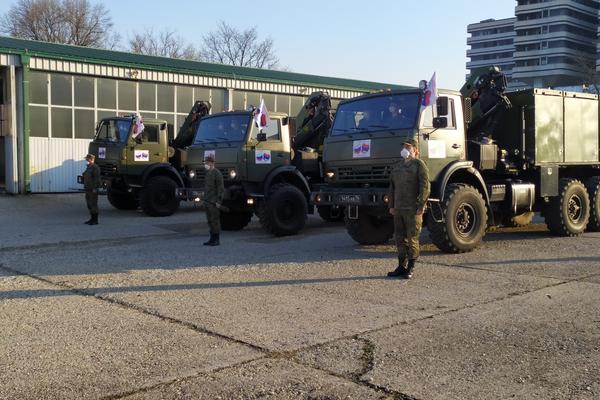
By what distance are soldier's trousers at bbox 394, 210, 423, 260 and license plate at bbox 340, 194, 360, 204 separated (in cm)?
131

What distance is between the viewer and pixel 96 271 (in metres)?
8.30

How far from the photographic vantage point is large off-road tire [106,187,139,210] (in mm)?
17353

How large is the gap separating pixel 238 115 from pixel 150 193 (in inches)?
179

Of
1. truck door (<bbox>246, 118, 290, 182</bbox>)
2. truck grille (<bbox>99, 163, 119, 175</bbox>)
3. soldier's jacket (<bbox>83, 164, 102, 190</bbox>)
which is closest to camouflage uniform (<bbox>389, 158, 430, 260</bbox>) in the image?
truck door (<bbox>246, 118, 290, 182</bbox>)

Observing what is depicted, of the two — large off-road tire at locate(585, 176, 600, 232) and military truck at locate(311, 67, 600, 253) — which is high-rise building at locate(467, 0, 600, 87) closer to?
large off-road tire at locate(585, 176, 600, 232)

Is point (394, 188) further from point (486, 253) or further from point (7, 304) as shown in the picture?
point (7, 304)

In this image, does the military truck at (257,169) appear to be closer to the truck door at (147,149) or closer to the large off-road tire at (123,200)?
the truck door at (147,149)

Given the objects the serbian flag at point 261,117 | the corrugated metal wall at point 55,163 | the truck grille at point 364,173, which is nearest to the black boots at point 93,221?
the serbian flag at point 261,117

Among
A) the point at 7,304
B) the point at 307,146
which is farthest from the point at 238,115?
the point at 7,304

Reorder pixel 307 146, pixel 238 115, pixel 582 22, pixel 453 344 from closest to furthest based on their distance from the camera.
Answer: pixel 453 344 < pixel 238 115 < pixel 307 146 < pixel 582 22

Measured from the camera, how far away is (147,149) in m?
16.5

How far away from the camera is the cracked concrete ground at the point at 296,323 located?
4207mm

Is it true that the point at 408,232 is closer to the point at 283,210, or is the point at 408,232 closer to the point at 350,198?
the point at 350,198

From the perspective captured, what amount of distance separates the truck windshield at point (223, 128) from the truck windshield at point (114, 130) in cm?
407
